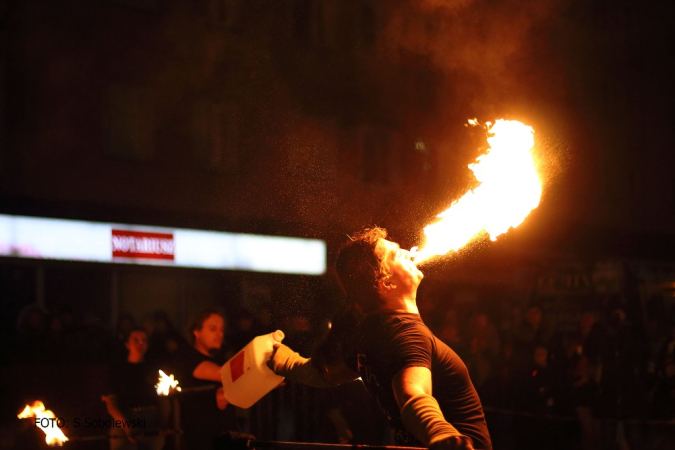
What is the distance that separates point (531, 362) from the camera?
28.0 ft

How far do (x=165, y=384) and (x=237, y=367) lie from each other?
1.35 m

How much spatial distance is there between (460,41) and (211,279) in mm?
5542

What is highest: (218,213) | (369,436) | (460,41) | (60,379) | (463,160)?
(460,41)

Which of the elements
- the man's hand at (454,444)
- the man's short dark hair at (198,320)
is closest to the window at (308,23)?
the man's short dark hair at (198,320)

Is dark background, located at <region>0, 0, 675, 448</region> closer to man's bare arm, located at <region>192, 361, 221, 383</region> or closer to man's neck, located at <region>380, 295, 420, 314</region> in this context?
man's bare arm, located at <region>192, 361, 221, 383</region>

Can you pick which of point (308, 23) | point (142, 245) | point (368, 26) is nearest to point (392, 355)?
point (142, 245)

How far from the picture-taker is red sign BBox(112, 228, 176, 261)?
13750mm

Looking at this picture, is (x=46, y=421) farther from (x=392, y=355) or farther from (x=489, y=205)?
(x=392, y=355)

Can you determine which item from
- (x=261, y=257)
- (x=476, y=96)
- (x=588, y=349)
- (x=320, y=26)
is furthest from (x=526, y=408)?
(x=476, y=96)

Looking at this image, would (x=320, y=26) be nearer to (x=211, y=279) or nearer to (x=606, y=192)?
(x=211, y=279)

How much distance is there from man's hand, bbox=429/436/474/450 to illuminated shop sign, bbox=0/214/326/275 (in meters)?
10.9

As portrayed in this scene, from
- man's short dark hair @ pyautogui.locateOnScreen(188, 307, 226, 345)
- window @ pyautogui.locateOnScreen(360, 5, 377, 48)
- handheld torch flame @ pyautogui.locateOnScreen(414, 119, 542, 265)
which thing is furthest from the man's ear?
window @ pyautogui.locateOnScreen(360, 5, 377, 48)

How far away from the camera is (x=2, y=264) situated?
41.0ft

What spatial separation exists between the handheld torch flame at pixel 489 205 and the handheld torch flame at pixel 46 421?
2.74 meters
